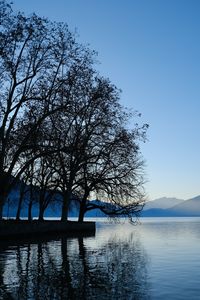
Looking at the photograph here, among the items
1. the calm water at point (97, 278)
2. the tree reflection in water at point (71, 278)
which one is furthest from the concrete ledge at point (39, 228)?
the tree reflection in water at point (71, 278)

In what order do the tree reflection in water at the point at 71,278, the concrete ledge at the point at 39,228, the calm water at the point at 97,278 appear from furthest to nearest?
the concrete ledge at the point at 39,228 < the calm water at the point at 97,278 < the tree reflection in water at the point at 71,278

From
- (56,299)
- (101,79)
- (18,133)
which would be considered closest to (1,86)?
(18,133)

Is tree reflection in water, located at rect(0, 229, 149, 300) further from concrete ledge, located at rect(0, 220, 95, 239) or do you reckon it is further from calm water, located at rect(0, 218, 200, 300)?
concrete ledge, located at rect(0, 220, 95, 239)

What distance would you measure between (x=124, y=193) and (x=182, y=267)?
35.7 m

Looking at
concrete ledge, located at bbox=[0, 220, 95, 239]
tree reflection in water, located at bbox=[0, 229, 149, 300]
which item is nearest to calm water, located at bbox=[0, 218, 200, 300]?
tree reflection in water, located at bbox=[0, 229, 149, 300]

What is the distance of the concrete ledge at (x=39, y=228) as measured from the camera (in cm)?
4125

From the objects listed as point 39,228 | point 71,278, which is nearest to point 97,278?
point 71,278

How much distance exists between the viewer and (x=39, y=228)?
164 feet

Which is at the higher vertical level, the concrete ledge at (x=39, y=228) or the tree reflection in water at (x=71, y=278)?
the concrete ledge at (x=39, y=228)

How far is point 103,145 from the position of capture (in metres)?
56.2

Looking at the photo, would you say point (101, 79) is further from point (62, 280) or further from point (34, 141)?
point (62, 280)

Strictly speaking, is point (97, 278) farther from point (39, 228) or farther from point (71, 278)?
point (39, 228)

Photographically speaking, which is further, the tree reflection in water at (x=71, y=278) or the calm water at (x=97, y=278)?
the calm water at (x=97, y=278)

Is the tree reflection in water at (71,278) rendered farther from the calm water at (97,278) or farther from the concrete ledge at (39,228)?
the concrete ledge at (39,228)
